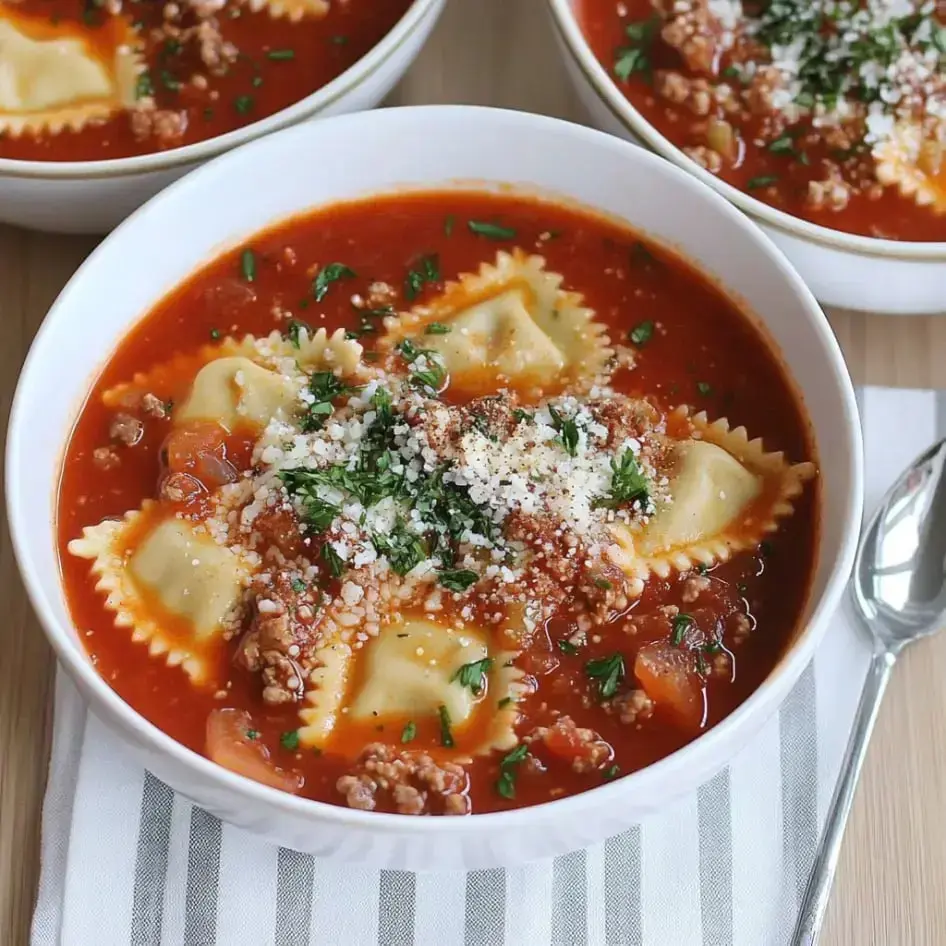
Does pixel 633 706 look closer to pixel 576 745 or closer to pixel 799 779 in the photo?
pixel 576 745

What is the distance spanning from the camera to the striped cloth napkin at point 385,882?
371 centimetres

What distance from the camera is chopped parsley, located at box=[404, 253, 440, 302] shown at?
13.7 ft

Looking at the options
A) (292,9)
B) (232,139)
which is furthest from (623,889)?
(292,9)

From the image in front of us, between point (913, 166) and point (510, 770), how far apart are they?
2.53 meters

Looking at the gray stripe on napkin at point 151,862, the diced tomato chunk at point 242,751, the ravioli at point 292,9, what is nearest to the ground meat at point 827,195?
the ravioli at point 292,9

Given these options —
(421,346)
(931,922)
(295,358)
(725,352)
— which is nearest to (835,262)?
(725,352)

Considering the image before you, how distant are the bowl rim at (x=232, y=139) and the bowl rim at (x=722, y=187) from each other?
0.50 meters

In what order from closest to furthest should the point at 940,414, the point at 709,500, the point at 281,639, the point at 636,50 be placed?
the point at 281,639 → the point at 709,500 → the point at 940,414 → the point at 636,50

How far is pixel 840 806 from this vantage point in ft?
12.5

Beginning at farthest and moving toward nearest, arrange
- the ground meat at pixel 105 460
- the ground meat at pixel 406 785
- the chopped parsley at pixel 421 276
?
the chopped parsley at pixel 421 276
the ground meat at pixel 105 460
the ground meat at pixel 406 785

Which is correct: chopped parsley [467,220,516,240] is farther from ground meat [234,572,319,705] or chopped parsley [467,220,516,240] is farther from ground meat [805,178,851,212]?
ground meat [234,572,319,705]

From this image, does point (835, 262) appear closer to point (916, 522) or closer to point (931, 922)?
point (916, 522)

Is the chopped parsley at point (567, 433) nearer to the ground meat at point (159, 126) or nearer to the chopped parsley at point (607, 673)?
the chopped parsley at point (607, 673)

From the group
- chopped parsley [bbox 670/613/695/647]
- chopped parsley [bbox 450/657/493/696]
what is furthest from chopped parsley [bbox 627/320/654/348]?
chopped parsley [bbox 450/657/493/696]
